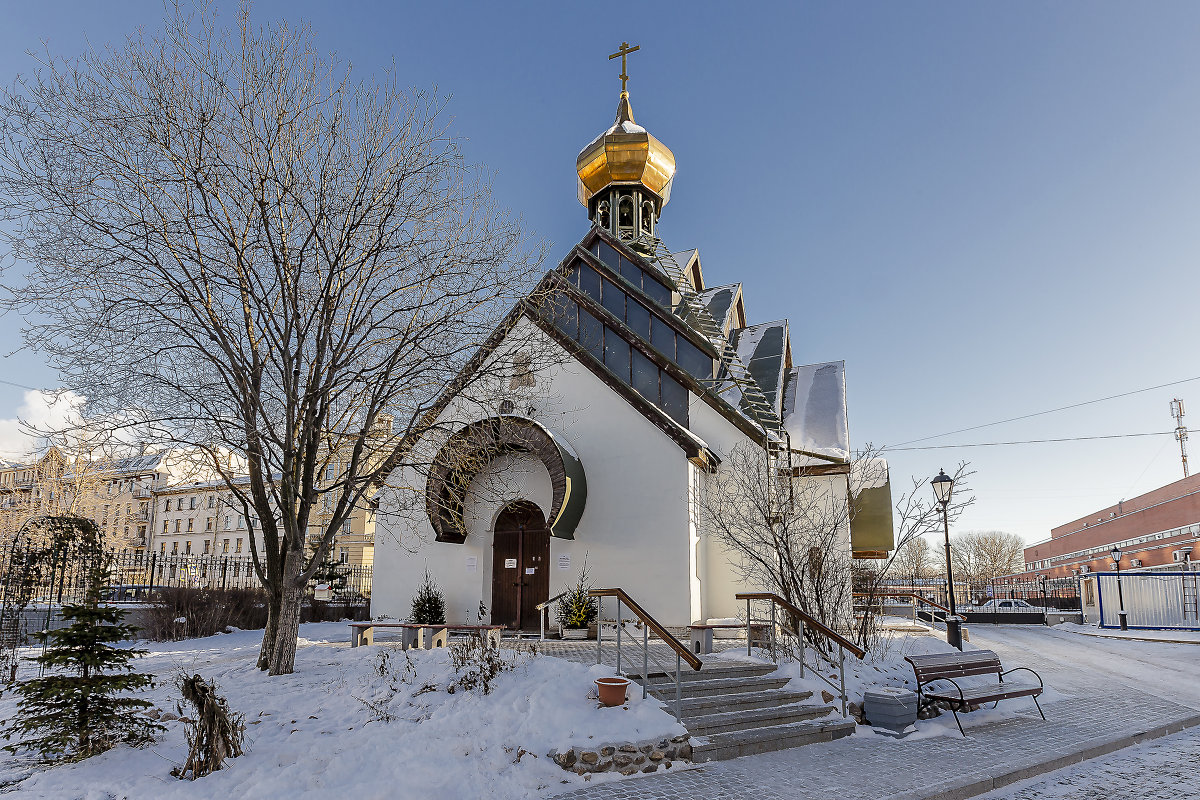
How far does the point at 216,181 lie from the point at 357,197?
1.74m

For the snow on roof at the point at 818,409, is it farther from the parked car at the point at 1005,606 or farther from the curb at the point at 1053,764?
the parked car at the point at 1005,606

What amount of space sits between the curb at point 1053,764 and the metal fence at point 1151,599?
56.9ft

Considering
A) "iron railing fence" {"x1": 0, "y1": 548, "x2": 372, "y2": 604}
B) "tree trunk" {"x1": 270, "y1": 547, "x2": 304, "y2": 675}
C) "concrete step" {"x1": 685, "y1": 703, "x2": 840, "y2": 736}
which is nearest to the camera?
"concrete step" {"x1": 685, "y1": 703, "x2": 840, "y2": 736}

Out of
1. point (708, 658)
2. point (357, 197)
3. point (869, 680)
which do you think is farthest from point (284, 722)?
point (869, 680)

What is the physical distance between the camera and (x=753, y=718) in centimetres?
830

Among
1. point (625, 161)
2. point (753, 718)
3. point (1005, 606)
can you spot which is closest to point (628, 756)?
point (753, 718)

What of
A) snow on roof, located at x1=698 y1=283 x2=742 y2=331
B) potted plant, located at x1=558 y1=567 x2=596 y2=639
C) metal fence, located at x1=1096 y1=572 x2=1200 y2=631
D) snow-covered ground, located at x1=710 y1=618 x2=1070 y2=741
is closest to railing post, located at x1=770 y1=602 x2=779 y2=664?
snow-covered ground, located at x1=710 y1=618 x2=1070 y2=741

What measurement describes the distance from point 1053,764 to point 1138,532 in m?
40.3

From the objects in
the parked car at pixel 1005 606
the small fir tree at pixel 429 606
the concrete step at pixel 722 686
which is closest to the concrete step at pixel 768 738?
the concrete step at pixel 722 686

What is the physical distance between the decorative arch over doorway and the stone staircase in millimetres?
5576

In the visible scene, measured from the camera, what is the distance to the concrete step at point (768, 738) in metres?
7.52

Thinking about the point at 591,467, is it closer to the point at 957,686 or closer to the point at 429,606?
the point at 429,606

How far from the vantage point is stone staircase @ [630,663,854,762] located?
775 cm

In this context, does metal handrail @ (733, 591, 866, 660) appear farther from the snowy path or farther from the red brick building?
the red brick building
